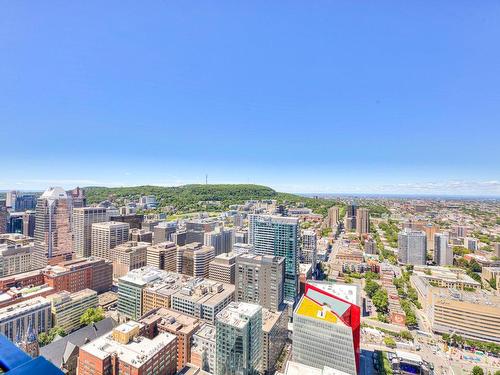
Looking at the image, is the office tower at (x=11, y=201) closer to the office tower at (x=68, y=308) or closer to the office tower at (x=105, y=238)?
the office tower at (x=105, y=238)

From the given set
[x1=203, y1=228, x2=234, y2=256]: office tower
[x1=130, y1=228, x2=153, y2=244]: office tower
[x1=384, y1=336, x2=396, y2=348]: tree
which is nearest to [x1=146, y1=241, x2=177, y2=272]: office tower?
[x1=203, y1=228, x2=234, y2=256]: office tower

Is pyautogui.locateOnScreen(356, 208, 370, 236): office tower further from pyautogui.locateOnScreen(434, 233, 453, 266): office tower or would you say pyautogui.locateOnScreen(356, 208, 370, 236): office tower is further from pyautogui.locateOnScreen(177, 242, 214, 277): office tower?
pyautogui.locateOnScreen(177, 242, 214, 277): office tower

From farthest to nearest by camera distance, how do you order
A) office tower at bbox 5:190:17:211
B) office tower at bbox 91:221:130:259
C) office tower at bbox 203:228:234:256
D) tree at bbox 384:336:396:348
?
office tower at bbox 5:190:17:211
office tower at bbox 203:228:234:256
office tower at bbox 91:221:130:259
tree at bbox 384:336:396:348

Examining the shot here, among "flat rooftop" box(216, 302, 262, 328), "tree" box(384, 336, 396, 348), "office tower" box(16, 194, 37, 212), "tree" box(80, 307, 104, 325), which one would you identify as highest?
"office tower" box(16, 194, 37, 212)

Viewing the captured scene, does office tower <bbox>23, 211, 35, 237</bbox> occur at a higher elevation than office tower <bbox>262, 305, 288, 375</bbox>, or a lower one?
higher

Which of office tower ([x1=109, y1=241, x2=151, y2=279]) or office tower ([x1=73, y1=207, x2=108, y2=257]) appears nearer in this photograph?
office tower ([x1=109, y1=241, x2=151, y2=279])

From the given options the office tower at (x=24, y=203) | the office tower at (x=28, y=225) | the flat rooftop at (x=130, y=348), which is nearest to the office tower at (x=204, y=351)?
the flat rooftop at (x=130, y=348)

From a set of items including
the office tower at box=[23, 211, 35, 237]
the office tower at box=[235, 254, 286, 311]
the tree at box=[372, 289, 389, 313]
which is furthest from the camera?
the office tower at box=[23, 211, 35, 237]

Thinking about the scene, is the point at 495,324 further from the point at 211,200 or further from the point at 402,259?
the point at 211,200
